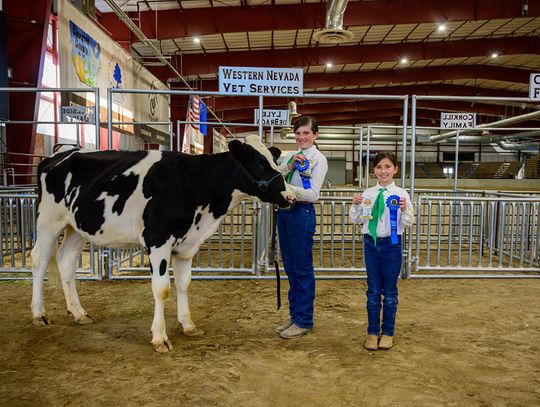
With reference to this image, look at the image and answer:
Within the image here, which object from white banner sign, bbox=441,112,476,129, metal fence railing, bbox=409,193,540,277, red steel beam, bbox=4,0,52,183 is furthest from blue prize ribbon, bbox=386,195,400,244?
red steel beam, bbox=4,0,52,183

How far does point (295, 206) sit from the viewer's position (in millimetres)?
3445

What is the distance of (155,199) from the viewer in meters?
3.33

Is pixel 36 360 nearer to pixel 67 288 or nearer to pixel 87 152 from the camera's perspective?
pixel 67 288

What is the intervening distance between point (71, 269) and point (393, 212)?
2.95 metres

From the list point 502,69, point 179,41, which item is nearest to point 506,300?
point 179,41

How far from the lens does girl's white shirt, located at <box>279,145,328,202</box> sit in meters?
3.34

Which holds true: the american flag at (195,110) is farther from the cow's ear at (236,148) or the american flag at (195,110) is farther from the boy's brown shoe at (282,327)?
the boy's brown shoe at (282,327)

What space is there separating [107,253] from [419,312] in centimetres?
388

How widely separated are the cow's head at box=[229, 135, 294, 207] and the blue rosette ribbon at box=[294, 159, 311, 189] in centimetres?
21

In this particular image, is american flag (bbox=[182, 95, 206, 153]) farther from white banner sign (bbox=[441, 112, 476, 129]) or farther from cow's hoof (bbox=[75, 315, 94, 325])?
cow's hoof (bbox=[75, 315, 94, 325])

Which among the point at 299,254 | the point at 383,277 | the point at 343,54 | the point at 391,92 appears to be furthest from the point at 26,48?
the point at 391,92

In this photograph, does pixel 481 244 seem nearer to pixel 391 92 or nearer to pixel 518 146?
pixel 391 92

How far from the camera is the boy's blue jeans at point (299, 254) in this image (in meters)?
3.43

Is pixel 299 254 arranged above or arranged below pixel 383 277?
above
